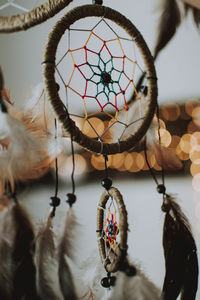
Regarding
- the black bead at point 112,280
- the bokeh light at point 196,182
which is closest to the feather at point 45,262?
the black bead at point 112,280

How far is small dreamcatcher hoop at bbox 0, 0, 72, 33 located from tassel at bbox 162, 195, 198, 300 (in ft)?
1.82

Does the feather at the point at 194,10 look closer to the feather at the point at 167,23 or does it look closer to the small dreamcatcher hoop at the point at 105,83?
the feather at the point at 167,23

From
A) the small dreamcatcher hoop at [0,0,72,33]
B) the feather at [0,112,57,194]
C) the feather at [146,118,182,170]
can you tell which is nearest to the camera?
the small dreamcatcher hoop at [0,0,72,33]

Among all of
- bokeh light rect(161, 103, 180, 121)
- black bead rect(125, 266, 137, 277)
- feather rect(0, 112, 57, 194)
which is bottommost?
black bead rect(125, 266, 137, 277)

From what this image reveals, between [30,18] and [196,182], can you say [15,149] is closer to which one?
[30,18]

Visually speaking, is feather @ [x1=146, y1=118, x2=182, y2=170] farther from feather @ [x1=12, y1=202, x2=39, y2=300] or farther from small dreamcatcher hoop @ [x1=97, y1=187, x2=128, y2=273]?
feather @ [x1=12, y1=202, x2=39, y2=300]

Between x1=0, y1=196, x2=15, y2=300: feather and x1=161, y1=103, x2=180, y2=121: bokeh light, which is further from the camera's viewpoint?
x1=161, y1=103, x2=180, y2=121: bokeh light

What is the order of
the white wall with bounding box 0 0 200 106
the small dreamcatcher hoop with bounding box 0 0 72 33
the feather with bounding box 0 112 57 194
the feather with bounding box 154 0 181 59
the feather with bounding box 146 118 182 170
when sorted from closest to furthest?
the small dreamcatcher hoop with bounding box 0 0 72 33 < the feather with bounding box 0 112 57 194 < the feather with bounding box 146 118 182 170 < the white wall with bounding box 0 0 200 106 < the feather with bounding box 154 0 181 59

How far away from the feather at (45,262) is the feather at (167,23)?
0.86 m

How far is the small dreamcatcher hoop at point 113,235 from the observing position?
1.92ft

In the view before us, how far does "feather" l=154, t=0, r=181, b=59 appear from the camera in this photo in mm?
1184

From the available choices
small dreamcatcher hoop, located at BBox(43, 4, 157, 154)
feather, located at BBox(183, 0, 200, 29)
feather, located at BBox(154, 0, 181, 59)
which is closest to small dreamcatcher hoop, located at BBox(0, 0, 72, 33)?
small dreamcatcher hoop, located at BBox(43, 4, 157, 154)

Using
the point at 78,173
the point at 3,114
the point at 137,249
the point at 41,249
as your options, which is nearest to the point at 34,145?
the point at 3,114

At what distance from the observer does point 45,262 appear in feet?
2.03
